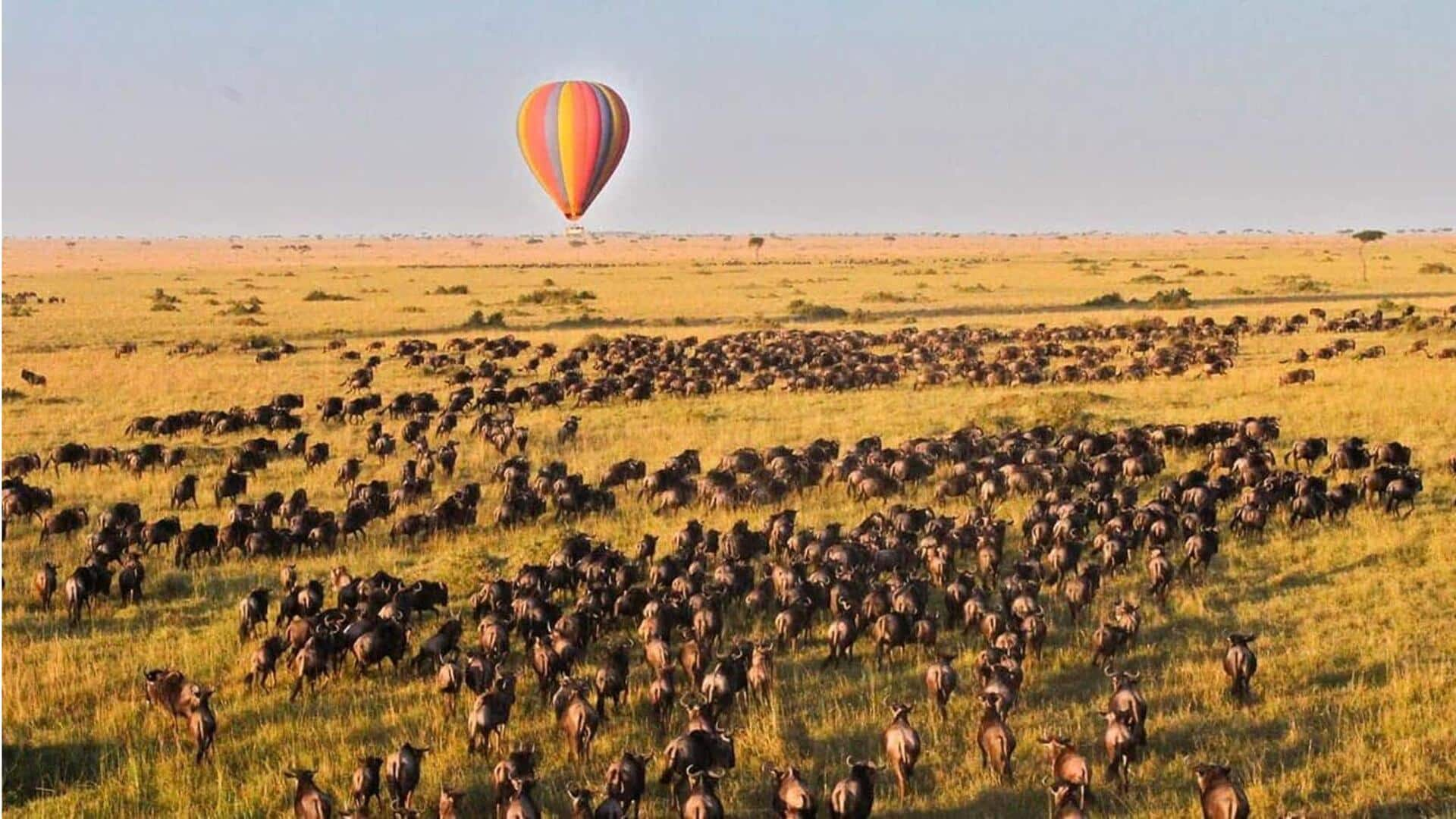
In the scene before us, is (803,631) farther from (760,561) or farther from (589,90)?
(589,90)

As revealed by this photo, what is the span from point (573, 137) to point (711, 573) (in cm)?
2889

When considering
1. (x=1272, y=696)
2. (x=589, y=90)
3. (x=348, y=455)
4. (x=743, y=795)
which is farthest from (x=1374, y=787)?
(x=589, y=90)

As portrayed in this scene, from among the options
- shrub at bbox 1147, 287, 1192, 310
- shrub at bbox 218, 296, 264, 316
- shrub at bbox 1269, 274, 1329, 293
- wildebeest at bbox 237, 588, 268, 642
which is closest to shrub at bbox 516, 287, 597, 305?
shrub at bbox 218, 296, 264, 316

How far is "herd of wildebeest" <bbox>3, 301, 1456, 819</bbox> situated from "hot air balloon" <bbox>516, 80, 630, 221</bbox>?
15.3 m

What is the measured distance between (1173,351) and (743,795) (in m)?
30.2

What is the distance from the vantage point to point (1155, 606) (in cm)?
1423

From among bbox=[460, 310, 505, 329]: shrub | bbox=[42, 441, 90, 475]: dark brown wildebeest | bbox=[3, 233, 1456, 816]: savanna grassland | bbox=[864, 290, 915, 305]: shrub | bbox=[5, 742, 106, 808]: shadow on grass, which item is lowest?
bbox=[5, 742, 106, 808]: shadow on grass

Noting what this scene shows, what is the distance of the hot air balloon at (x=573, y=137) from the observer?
41156 millimetres

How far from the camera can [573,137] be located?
1629 inches

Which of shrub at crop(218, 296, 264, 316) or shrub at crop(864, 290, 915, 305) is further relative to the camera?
shrub at crop(864, 290, 915, 305)

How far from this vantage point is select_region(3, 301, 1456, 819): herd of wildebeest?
9.80 metres

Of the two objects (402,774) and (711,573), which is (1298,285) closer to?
(711,573)

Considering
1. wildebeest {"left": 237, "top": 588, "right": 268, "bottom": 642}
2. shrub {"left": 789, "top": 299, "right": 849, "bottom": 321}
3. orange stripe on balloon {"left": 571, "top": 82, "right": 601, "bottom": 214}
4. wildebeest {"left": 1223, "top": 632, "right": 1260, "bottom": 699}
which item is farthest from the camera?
shrub {"left": 789, "top": 299, "right": 849, "bottom": 321}

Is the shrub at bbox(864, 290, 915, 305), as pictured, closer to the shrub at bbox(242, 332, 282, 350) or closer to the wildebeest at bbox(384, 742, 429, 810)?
the shrub at bbox(242, 332, 282, 350)
